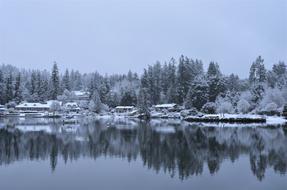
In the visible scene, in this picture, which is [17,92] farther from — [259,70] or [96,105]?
[259,70]

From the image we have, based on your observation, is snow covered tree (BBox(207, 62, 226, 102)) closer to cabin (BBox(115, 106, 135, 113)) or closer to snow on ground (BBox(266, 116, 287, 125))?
snow on ground (BBox(266, 116, 287, 125))

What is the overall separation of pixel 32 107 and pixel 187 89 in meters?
37.7

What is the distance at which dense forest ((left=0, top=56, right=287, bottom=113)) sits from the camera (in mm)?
61312

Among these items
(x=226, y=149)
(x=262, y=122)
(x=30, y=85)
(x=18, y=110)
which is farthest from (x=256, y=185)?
(x=30, y=85)

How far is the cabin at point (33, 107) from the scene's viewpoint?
81.3 m

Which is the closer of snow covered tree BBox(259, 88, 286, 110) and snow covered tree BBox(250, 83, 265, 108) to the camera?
snow covered tree BBox(259, 88, 286, 110)

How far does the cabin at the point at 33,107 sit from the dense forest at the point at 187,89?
3.18 meters

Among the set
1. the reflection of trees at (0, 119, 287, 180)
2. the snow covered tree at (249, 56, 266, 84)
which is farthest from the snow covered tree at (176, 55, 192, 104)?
the reflection of trees at (0, 119, 287, 180)

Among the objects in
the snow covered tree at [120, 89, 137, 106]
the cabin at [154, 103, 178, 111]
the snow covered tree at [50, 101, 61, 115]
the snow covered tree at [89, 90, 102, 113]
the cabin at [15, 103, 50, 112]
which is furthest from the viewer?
the snow covered tree at [120, 89, 137, 106]

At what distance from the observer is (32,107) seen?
8181 centimetres

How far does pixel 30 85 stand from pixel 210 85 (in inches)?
2094

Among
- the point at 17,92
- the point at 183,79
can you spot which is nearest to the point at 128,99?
the point at 183,79

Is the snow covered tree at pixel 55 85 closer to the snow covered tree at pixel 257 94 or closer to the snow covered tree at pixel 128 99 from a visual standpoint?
the snow covered tree at pixel 128 99

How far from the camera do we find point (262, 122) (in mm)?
46312
